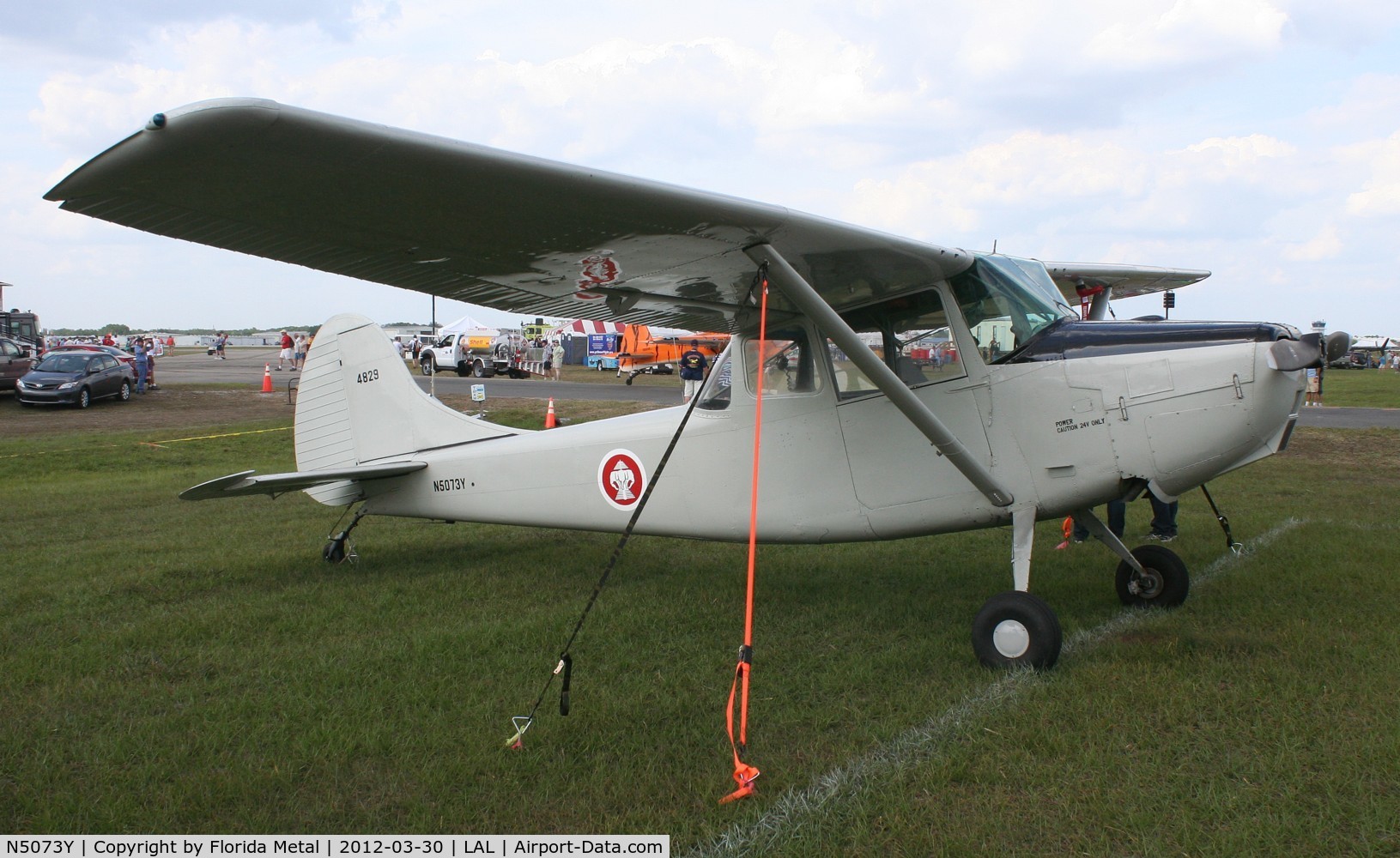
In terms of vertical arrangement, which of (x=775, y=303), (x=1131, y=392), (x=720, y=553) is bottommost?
(x=720, y=553)

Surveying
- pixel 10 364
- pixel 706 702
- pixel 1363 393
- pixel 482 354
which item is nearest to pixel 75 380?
pixel 10 364

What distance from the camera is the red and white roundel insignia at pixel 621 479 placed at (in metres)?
6.47

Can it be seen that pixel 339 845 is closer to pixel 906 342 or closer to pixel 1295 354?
pixel 906 342

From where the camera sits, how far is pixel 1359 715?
3.96 m

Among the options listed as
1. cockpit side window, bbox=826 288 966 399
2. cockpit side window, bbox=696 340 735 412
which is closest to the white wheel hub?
cockpit side window, bbox=826 288 966 399

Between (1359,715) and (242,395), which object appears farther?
(242,395)

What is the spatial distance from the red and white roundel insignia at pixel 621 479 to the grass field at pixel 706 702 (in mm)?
721

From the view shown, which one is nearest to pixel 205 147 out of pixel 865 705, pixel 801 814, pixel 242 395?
pixel 801 814

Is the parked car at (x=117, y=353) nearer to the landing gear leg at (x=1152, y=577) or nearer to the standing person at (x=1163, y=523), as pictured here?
the standing person at (x=1163, y=523)

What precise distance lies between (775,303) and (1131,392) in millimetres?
2155

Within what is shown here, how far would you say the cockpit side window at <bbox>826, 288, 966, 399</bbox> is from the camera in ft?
17.7

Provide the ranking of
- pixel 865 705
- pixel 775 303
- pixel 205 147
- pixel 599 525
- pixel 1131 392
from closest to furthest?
pixel 205 147 → pixel 865 705 → pixel 1131 392 → pixel 775 303 → pixel 599 525

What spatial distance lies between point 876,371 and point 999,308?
104cm

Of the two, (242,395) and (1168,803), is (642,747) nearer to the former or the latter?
(1168,803)
